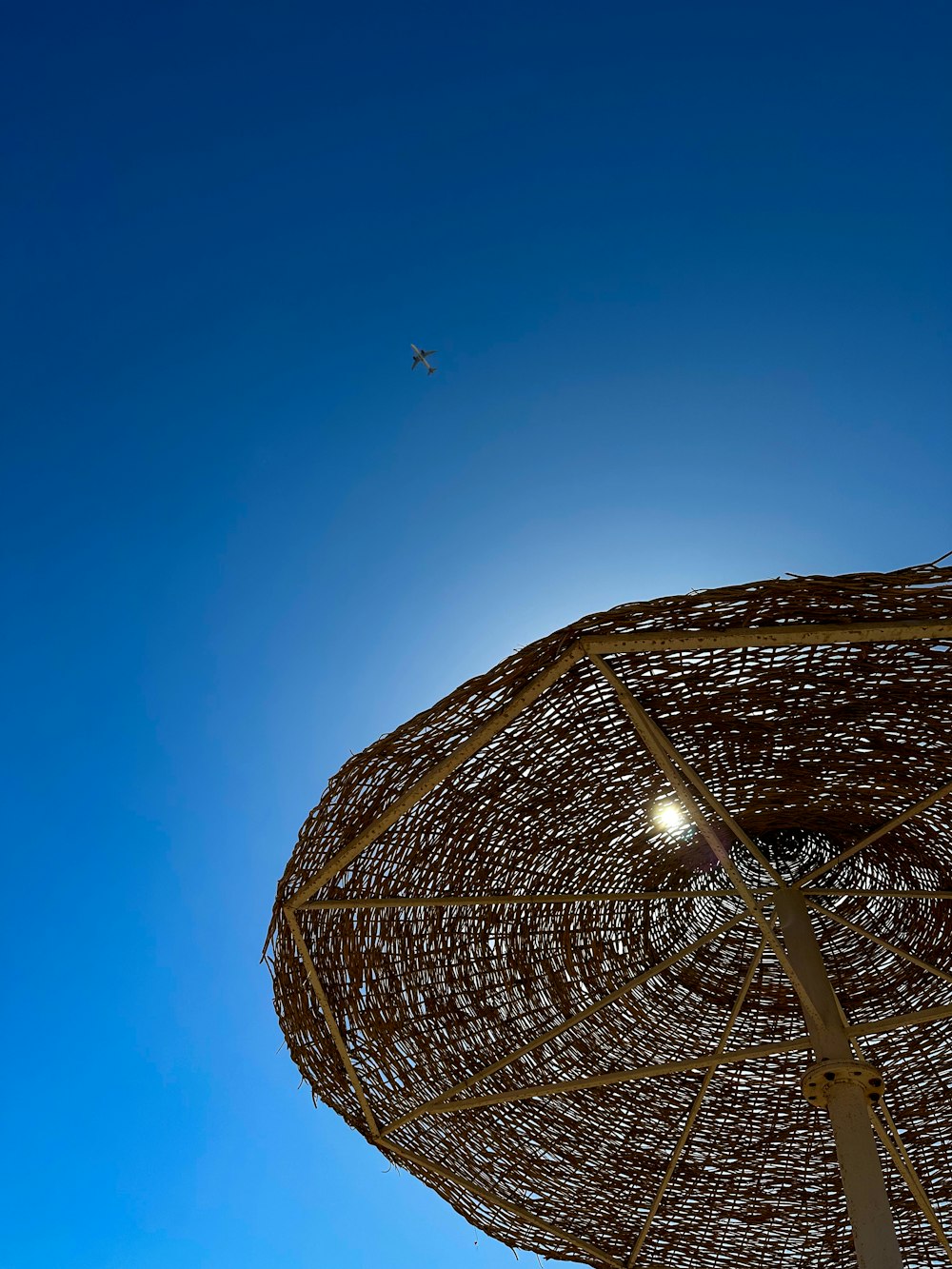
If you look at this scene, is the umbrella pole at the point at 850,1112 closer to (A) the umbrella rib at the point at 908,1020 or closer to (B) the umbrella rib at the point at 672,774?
(A) the umbrella rib at the point at 908,1020

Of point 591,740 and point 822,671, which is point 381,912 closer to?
point 591,740

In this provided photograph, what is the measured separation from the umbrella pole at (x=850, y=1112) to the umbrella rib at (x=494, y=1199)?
2313 millimetres

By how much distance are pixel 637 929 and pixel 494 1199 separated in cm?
220

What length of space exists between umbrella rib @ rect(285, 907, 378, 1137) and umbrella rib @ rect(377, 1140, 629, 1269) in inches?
10.5

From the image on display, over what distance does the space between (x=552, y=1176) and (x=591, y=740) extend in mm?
3286

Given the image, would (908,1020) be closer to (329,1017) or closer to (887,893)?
(887,893)

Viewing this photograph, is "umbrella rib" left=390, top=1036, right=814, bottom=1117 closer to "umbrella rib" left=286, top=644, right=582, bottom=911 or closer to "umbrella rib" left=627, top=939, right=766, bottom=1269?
"umbrella rib" left=627, top=939, right=766, bottom=1269

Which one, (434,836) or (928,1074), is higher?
(434,836)

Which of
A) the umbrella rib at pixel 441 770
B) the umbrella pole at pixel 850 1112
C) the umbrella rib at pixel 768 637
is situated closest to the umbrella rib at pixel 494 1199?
the umbrella rib at pixel 441 770

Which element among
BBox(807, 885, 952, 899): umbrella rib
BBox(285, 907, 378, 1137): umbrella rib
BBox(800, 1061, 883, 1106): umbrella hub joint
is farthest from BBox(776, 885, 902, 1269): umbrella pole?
BBox(285, 907, 378, 1137): umbrella rib

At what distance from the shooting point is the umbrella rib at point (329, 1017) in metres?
5.64

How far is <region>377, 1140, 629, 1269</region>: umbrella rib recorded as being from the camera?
641 centimetres

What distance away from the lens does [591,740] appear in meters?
6.12

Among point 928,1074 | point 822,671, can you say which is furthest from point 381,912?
point 928,1074
